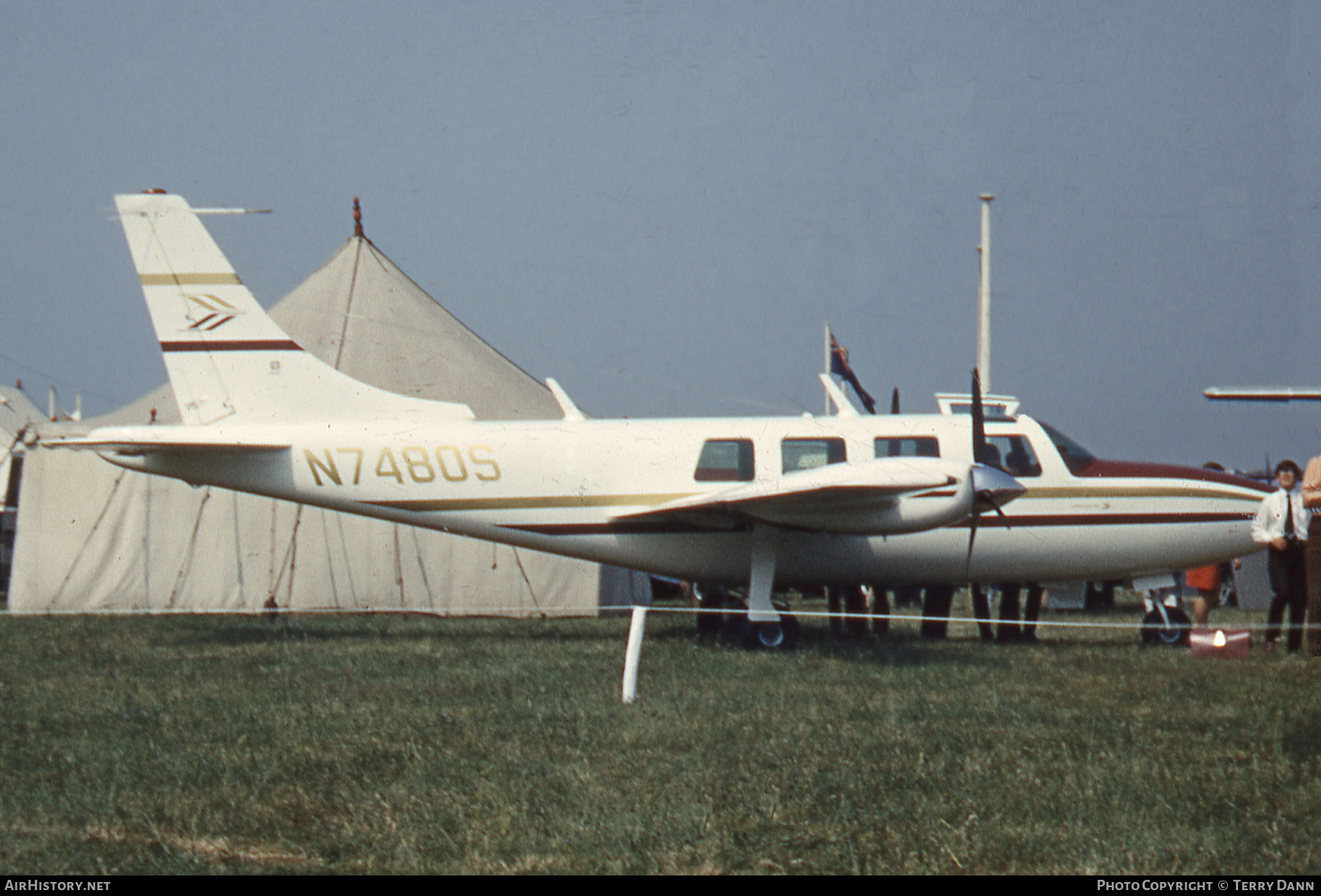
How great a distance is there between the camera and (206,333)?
13.0 meters

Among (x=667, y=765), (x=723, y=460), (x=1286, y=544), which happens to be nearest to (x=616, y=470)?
(x=723, y=460)

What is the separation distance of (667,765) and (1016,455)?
25.9 ft

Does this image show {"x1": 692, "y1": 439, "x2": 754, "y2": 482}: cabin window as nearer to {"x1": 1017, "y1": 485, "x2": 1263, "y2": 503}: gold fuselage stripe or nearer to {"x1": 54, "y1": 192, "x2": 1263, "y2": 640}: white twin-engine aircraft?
{"x1": 54, "y1": 192, "x2": 1263, "y2": 640}: white twin-engine aircraft

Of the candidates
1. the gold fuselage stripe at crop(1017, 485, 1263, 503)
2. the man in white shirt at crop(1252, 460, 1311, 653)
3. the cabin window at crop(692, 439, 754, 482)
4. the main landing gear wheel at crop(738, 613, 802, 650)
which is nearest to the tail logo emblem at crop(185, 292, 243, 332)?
the cabin window at crop(692, 439, 754, 482)

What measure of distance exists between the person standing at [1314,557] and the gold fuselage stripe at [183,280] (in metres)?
11.5

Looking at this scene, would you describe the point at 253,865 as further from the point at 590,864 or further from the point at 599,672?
the point at 599,672

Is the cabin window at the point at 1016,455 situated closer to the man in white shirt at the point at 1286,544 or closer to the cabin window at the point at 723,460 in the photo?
the man in white shirt at the point at 1286,544

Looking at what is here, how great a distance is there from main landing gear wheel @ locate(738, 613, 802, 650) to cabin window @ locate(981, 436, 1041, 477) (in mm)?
3016

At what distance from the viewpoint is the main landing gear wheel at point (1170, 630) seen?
1248 centimetres

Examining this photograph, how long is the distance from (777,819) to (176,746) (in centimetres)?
386

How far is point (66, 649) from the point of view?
1175 centimetres

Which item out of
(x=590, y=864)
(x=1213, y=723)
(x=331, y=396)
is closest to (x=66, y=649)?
A: (x=331, y=396)

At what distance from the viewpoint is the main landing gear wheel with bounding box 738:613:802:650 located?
1226cm

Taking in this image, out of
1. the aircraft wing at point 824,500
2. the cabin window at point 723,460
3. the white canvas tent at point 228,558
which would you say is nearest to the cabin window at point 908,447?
the aircraft wing at point 824,500
